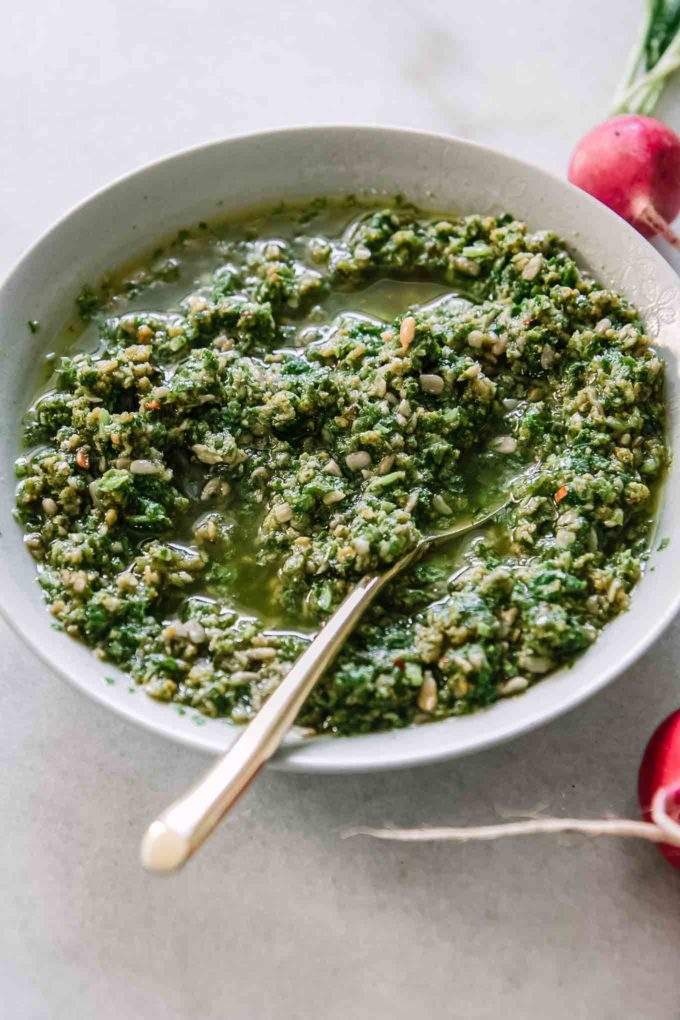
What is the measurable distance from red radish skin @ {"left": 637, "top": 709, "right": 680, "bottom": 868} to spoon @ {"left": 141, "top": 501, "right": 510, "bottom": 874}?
3.19 feet

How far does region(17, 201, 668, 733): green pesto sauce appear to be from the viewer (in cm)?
312

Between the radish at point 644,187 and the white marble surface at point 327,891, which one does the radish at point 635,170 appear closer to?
the radish at point 644,187

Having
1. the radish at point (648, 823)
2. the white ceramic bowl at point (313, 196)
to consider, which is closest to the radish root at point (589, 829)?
the radish at point (648, 823)

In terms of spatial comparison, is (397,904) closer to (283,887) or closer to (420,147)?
(283,887)

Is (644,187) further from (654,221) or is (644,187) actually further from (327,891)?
(327,891)

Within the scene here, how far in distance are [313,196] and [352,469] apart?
1.29 meters

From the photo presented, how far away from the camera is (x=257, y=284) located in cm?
384

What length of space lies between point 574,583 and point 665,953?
1.21m

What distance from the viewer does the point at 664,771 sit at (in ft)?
10.2

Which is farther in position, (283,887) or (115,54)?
(115,54)

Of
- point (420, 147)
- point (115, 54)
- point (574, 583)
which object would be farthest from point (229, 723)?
point (115, 54)

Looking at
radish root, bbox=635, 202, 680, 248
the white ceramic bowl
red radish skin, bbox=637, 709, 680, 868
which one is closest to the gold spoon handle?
the white ceramic bowl

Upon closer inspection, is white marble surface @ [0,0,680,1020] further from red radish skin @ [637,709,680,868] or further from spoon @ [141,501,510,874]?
spoon @ [141,501,510,874]

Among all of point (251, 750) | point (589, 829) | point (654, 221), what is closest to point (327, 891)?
point (251, 750)
